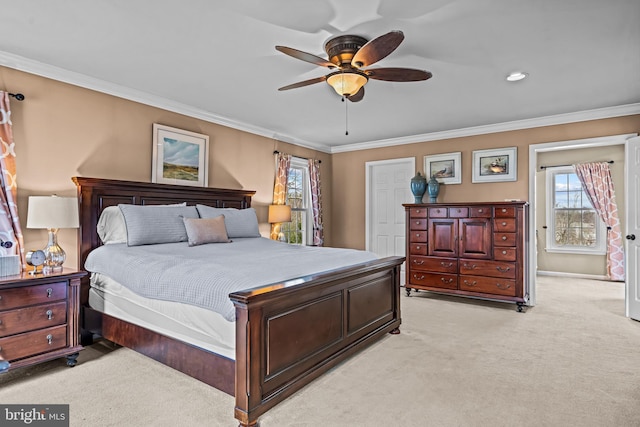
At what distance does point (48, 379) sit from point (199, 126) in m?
3.02

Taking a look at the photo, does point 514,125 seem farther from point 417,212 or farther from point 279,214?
point 279,214

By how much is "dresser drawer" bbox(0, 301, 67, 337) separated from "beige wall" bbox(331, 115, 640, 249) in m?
4.72

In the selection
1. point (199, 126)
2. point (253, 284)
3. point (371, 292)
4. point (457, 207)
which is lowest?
point (371, 292)

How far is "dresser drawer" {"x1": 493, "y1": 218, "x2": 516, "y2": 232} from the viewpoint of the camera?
14.8 feet

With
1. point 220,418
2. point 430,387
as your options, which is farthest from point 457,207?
point 220,418

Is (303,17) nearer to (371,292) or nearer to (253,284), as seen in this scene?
(253,284)

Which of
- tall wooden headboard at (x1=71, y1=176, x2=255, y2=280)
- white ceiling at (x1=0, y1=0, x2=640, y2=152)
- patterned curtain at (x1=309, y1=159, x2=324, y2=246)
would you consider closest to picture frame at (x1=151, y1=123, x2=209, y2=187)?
tall wooden headboard at (x1=71, y1=176, x2=255, y2=280)

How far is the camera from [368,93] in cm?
393

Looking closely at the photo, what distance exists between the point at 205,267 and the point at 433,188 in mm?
→ 4043

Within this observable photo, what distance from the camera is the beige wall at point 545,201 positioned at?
6234 millimetres

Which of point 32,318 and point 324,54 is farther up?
point 324,54

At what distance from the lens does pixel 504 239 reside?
15.0ft

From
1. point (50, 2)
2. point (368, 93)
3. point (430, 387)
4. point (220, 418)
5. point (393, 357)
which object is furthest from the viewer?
point (368, 93)

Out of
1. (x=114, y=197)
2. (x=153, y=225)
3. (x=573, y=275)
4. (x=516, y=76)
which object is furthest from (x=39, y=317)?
(x=573, y=275)
